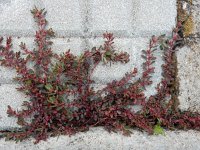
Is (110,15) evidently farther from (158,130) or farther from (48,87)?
(158,130)

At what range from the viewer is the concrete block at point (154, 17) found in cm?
241

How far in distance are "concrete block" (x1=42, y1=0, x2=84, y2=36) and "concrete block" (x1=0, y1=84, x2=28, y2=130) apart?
1.43 ft

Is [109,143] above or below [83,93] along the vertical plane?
below

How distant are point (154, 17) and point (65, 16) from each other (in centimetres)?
53

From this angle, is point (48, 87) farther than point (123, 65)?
No

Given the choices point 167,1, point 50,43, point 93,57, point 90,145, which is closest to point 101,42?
point 93,57

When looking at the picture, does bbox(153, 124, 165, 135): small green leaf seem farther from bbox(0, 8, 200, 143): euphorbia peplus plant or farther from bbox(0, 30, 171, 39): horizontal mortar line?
bbox(0, 30, 171, 39): horizontal mortar line

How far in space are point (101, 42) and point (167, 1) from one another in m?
0.46

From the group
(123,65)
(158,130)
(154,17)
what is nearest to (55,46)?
(123,65)

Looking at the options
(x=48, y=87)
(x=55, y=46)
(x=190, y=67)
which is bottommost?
(x=48, y=87)

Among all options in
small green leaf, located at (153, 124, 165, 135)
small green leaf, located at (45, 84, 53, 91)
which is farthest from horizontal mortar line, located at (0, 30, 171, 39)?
small green leaf, located at (153, 124, 165, 135)

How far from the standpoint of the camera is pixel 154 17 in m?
2.43

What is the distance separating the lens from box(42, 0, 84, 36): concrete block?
7.84 feet

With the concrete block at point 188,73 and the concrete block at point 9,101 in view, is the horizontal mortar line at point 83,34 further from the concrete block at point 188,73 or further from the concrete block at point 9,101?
the concrete block at point 9,101
